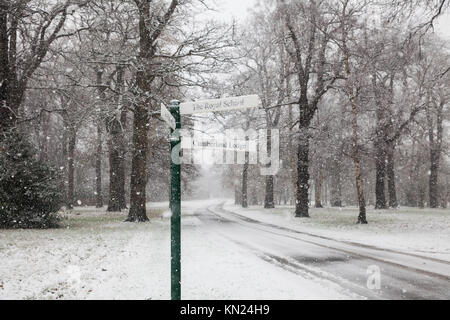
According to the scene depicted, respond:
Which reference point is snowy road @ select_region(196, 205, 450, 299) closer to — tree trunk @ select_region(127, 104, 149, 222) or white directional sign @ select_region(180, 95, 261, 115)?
white directional sign @ select_region(180, 95, 261, 115)

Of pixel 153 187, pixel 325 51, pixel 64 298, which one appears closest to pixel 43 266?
pixel 64 298

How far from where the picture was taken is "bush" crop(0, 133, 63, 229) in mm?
15422


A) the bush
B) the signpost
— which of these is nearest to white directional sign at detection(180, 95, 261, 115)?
the signpost

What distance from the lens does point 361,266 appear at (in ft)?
28.0

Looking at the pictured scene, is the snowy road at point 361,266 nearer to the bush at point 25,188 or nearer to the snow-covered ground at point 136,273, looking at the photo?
the snow-covered ground at point 136,273

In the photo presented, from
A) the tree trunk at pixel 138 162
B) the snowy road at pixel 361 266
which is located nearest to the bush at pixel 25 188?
the tree trunk at pixel 138 162

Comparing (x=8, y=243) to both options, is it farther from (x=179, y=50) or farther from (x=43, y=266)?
(x=179, y=50)

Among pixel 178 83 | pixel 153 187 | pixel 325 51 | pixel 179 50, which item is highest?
pixel 325 51

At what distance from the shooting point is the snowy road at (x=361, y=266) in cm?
646

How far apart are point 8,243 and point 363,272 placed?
9.79 m

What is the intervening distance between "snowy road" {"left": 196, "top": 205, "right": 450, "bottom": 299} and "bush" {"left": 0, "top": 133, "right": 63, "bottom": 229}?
847cm

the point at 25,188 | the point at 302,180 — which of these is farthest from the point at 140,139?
the point at 302,180
